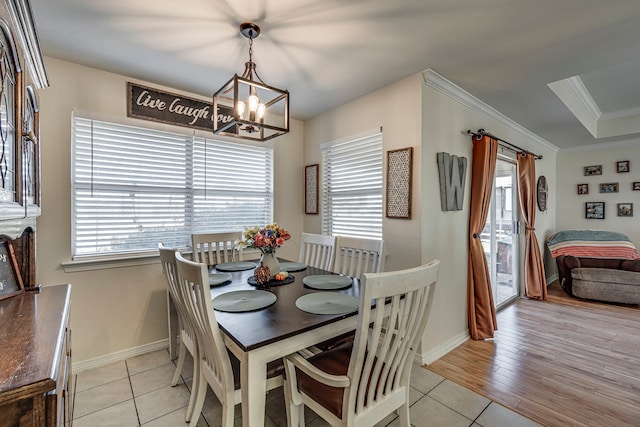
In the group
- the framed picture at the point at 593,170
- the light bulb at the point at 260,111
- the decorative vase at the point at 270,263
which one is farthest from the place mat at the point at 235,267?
the framed picture at the point at 593,170

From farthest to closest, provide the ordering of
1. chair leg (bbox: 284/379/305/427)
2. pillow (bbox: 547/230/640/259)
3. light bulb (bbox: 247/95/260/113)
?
1. pillow (bbox: 547/230/640/259)
2. light bulb (bbox: 247/95/260/113)
3. chair leg (bbox: 284/379/305/427)

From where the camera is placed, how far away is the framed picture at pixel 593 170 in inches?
197

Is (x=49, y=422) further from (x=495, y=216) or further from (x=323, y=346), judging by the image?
(x=495, y=216)

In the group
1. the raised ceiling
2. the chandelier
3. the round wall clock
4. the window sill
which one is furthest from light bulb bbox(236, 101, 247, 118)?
the round wall clock

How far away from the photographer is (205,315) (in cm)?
130

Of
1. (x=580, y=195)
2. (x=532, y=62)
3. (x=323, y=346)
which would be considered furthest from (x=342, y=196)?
(x=580, y=195)

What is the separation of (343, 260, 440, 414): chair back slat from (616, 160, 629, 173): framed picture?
18.6 ft

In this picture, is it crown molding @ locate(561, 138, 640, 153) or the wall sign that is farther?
crown molding @ locate(561, 138, 640, 153)

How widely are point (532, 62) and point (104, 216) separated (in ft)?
12.3

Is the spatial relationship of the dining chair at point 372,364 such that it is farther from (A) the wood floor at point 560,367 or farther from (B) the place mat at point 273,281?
(A) the wood floor at point 560,367

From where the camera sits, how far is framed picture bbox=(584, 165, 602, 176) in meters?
5.01

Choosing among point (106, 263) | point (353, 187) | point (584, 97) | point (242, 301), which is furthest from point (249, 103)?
point (584, 97)

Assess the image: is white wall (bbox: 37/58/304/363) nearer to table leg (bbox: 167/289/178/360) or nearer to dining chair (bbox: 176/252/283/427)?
table leg (bbox: 167/289/178/360)

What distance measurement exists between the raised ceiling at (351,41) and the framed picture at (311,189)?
96cm
